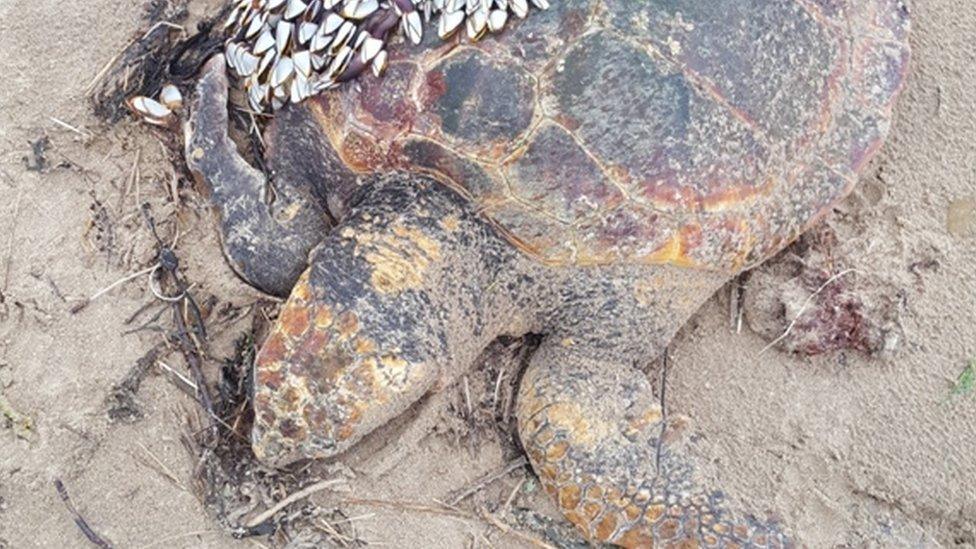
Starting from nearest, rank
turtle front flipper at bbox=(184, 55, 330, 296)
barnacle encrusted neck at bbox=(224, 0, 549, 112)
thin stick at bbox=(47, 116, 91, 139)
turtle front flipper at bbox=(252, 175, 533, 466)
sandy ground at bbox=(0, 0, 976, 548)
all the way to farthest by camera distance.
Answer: turtle front flipper at bbox=(252, 175, 533, 466) < barnacle encrusted neck at bbox=(224, 0, 549, 112) < sandy ground at bbox=(0, 0, 976, 548) < turtle front flipper at bbox=(184, 55, 330, 296) < thin stick at bbox=(47, 116, 91, 139)

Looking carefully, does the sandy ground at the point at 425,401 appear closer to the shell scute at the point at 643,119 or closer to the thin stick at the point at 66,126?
the thin stick at the point at 66,126

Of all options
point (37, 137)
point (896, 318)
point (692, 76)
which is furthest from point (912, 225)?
point (37, 137)

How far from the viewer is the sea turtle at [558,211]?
2568 millimetres

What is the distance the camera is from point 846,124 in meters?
2.91

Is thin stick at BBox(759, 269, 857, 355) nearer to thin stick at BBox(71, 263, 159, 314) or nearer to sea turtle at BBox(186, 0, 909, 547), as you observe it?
sea turtle at BBox(186, 0, 909, 547)

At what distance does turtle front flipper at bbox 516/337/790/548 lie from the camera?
2648 mm

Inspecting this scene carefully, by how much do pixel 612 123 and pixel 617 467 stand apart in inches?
35.4

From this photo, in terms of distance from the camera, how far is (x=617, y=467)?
106 inches

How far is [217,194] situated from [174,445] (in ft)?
2.31

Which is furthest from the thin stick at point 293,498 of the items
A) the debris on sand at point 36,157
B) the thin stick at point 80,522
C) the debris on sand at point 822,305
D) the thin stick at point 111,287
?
the debris on sand at point 822,305

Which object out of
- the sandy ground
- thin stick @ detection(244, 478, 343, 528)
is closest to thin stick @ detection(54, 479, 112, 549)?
the sandy ground

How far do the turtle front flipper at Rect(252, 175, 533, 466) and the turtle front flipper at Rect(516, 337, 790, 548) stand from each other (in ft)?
0.89

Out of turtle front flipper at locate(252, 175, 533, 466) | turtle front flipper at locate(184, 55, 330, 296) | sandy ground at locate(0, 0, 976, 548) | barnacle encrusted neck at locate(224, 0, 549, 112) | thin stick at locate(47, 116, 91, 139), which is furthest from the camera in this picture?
thin stick at locate(47, 116, 91, 139)

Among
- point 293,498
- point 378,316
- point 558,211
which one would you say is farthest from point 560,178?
point 293,498
